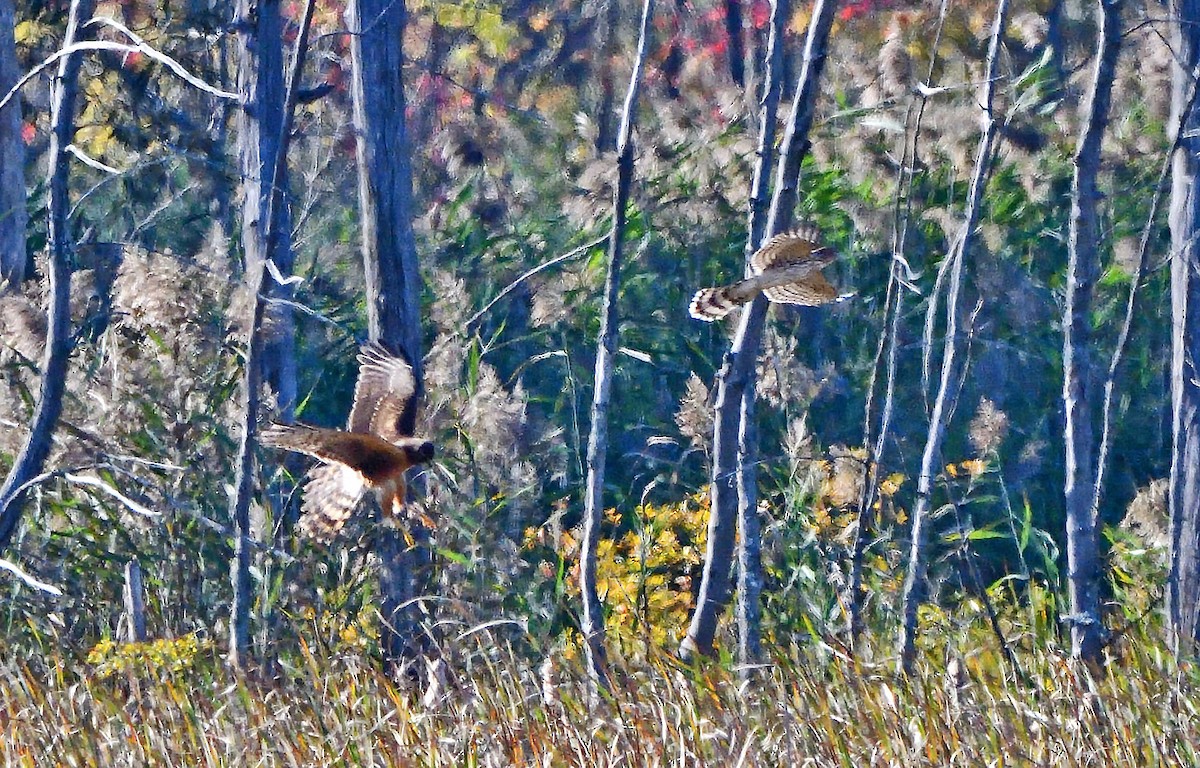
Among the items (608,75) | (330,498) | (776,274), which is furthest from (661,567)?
(608,75)

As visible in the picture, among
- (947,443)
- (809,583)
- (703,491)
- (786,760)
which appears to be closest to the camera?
(786,760)

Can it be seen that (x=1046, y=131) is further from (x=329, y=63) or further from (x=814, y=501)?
(x=329, y=63)

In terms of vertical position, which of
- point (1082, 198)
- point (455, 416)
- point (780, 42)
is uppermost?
point (780, 42)

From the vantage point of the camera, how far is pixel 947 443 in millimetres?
9641

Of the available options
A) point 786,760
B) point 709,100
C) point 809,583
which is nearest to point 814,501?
point 809,583

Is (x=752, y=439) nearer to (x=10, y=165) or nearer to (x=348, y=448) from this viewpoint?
(x=348, y=448)

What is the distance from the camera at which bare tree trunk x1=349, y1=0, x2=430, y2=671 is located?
21.7ft

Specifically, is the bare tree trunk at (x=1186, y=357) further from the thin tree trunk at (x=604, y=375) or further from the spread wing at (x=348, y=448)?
the spread wing at (x=348, y=448)

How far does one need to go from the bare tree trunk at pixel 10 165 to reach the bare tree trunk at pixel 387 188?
3.74 m

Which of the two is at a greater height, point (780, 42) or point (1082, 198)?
point (780, 42)

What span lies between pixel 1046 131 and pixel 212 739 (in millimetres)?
7113

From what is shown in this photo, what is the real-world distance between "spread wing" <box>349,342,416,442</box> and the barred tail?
0.93 metres

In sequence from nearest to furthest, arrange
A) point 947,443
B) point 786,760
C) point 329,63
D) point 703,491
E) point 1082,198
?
point 786,760, point 1082,198, point 703,491, point 947,443, point 329,63

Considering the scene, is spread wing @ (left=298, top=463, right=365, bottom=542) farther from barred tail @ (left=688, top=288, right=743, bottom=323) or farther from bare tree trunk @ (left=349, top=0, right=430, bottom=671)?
barred tail @ (left=688, top=288, right=743, bottom=323)
